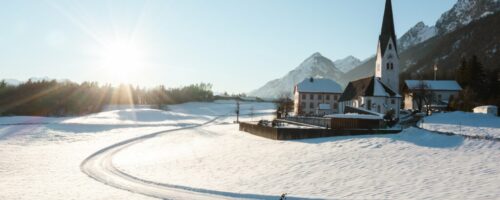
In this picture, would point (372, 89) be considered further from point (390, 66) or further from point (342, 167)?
point (342, 167)

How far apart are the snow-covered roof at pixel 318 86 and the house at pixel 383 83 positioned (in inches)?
401

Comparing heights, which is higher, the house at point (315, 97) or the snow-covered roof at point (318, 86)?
the snow-covered roof at point (318, 86)

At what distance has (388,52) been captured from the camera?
70.7 meters

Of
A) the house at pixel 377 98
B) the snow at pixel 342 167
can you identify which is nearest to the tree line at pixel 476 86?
the house at pixel 377 98

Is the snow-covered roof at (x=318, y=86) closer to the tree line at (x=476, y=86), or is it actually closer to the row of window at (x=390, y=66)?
the row of window at (x=390, y=66)

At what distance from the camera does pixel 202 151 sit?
140ft

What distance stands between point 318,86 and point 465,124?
133ft

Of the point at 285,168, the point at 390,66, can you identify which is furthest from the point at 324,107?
the point at 285,168

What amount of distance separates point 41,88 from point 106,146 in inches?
Result: 2768

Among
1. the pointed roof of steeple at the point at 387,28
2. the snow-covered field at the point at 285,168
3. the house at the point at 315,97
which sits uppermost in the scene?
the pointed roof of steeple at the point at 387,28

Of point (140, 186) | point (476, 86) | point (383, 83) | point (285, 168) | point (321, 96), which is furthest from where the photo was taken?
point (476, 86)

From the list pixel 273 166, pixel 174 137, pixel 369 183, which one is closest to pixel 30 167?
pixel 273 166

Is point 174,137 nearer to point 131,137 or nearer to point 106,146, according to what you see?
point 131,137

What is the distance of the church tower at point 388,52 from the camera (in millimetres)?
69312
